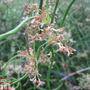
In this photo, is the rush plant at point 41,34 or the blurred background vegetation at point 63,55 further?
the blurred background vegetation at point 63,55

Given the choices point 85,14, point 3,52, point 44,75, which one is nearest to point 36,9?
point 44,75

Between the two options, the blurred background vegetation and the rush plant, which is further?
the blurred background vegetation

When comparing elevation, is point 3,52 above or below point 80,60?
above

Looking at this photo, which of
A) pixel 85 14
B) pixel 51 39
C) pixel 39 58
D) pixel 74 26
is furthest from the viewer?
pixel 85 14

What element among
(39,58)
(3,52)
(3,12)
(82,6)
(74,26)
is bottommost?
(39,58)

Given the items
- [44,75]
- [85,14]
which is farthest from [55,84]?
[85,14]

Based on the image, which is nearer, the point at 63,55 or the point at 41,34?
the point at 41,34

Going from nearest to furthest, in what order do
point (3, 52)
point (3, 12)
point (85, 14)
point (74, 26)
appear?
point (3, 52)
point (74, 26)
point (85, 14)
point (3, 12)

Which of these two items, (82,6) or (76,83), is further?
(82,6)

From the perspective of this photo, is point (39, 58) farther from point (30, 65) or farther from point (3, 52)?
point (3, 52)

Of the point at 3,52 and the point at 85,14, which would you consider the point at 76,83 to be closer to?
the point at 3,52
